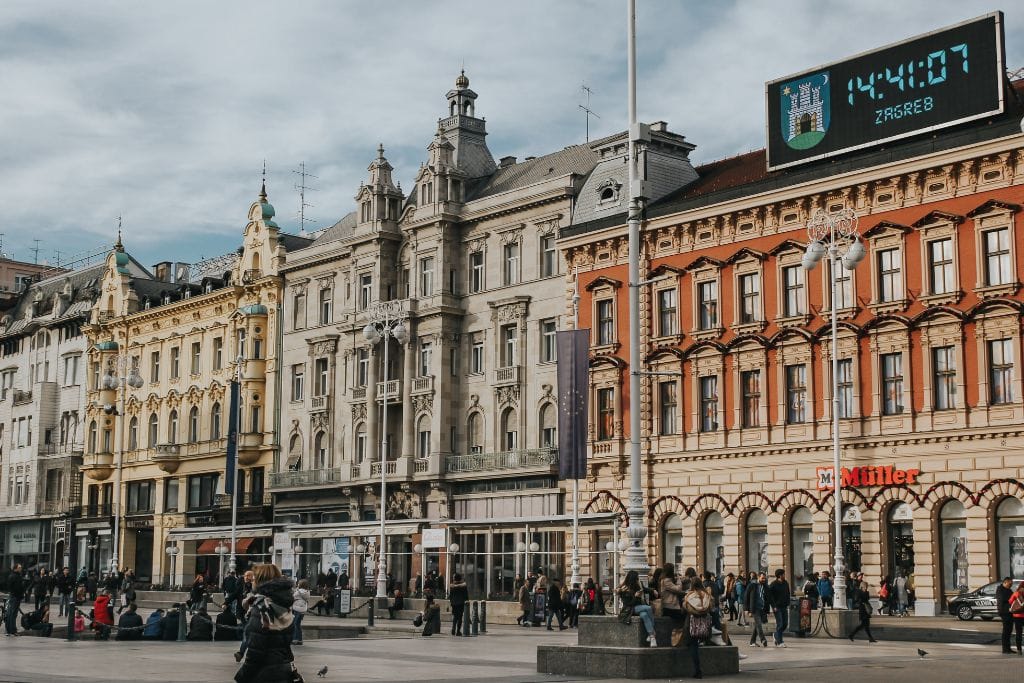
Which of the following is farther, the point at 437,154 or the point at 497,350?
the point at 437,154

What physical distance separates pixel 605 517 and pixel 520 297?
11982 millimetres

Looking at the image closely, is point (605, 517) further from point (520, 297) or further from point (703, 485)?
point (520, 297)

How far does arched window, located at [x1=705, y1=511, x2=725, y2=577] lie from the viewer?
49656mm

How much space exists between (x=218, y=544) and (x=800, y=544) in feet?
110

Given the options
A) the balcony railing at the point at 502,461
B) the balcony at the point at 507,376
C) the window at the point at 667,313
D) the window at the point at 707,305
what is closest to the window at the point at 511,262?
the balcony at the point at 507,376

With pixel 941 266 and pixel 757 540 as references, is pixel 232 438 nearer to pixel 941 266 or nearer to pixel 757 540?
pixel 757 540

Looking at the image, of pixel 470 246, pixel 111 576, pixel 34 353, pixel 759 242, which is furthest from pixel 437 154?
pixel 34 353

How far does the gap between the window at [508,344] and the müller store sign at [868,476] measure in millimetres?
17249

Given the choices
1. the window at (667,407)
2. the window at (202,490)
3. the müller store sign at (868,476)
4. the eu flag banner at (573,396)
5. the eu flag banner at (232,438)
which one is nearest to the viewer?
the müller store sign at (868,476)

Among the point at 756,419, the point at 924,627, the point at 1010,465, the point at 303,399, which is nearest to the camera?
the point at 924,627

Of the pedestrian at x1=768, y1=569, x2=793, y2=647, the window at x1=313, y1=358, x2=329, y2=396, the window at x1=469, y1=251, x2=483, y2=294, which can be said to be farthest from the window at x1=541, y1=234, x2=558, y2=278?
the pedestrian at x1=768, y1=569, x2=793, y2=647

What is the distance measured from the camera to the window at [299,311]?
71.7 metres

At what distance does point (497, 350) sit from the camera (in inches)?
2361

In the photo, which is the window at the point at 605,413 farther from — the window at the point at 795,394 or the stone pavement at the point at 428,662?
the stone pavement at the point at 428,662
